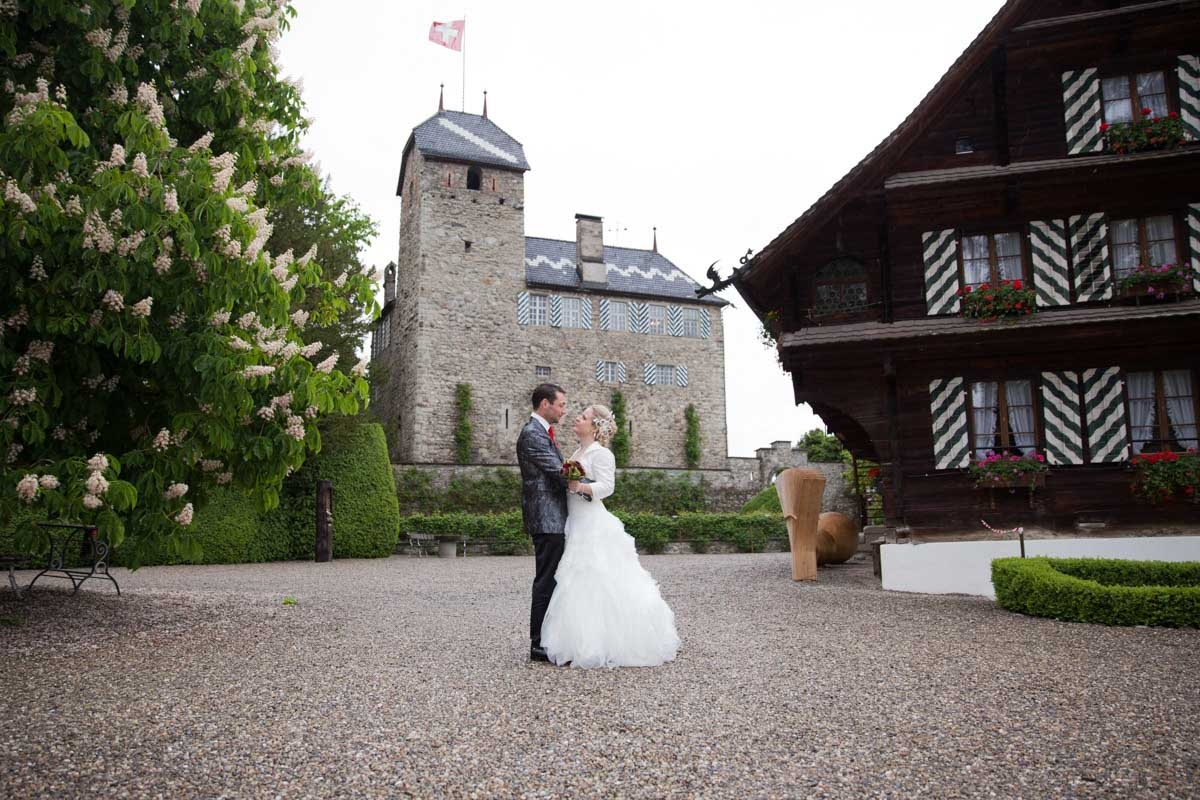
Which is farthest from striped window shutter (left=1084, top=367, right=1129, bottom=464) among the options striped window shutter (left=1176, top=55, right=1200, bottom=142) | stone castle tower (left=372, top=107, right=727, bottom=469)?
stone castle tower (left=372, top=107, right=727, bottom=469)

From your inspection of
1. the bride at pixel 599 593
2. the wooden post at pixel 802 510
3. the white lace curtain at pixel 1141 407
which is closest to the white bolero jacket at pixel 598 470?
the bride at pixel 599 593

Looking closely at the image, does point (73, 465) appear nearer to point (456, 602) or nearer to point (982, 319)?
point (456, 602)

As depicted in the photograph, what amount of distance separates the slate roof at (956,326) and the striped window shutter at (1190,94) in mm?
2642

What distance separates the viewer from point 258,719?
4.49m

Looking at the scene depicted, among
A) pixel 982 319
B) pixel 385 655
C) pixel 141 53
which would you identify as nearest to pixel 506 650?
pixel 385 655

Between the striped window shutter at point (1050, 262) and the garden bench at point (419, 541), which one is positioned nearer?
the striped window shutter at point (1050, 262)

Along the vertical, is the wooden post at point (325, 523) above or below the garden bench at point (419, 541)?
above

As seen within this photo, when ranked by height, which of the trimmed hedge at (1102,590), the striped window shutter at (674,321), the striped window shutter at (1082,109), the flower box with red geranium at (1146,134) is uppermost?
the striped window shutter at (674,321)

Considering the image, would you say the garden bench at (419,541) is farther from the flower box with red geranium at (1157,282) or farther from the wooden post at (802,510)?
the flower box with red geranium at (1157,282)

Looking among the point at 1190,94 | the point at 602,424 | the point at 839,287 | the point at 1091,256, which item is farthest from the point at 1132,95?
the point at 602,424

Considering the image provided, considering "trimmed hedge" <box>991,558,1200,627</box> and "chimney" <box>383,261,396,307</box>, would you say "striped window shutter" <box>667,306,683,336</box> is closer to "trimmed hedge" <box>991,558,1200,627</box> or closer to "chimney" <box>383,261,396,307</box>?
"chimney" <box>383,261,396,307</box>

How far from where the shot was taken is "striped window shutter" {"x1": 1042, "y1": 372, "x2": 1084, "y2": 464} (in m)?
11.8

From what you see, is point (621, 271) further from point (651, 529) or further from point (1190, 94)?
point (1190, 94)

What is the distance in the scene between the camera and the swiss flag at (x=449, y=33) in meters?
37.2
